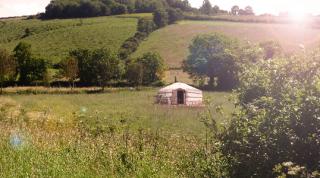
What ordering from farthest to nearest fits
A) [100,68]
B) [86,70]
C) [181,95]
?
[86,70]
[100,68]
[181,95]

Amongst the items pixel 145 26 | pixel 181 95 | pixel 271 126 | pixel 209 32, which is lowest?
pixel 181 95

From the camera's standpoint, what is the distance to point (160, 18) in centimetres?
13725

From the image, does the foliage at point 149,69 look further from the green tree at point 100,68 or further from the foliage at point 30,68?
the foliage at point 30,68

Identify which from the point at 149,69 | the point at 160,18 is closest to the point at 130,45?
the point at 149,69

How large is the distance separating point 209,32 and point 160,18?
69.8 feet

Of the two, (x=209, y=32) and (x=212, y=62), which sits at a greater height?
(x=209, y=32)

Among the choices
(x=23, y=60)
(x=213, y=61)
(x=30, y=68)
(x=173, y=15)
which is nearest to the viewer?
(x=213, y=61)

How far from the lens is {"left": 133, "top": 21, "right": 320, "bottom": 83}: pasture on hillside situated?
10831 centimetres

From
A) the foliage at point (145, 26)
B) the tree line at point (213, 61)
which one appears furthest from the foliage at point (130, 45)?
the tree line at point (213, 61)

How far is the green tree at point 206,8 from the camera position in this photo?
532 feet

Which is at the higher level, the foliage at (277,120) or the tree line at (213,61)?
the foliage at (277,120)

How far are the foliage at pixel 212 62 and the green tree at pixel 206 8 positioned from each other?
74306 mm

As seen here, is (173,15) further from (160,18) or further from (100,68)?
(100,68)

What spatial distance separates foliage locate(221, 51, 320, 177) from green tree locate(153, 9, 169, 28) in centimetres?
12851
